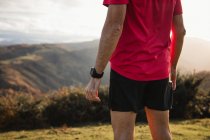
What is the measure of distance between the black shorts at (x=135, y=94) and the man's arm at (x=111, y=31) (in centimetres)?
27

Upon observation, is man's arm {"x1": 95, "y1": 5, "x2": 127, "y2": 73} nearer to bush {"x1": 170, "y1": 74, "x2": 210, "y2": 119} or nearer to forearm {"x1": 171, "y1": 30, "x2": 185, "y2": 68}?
forearm {"x1": 171, "y1": 30, "x2": 185, "y2": 68}

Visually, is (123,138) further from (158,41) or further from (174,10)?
(174,10)

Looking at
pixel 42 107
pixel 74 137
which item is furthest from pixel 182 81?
pixel 74 137

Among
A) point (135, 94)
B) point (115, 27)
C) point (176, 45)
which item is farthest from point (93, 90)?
point (176, 45)

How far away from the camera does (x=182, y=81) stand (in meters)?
14.5

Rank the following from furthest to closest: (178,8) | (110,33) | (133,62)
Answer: (178,8) < (133,62) < (110,33)

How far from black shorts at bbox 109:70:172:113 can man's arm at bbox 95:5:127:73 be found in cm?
27

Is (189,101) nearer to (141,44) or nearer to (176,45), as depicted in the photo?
(176,45)

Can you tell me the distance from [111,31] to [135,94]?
57 centimetres

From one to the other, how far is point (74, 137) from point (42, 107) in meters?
4.28

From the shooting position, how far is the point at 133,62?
328 cm

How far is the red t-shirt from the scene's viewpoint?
10.8ft

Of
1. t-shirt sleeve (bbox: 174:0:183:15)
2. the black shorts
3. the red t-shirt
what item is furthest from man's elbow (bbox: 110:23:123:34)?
t-shirt sleeve (bbox: 174:0:183:15)

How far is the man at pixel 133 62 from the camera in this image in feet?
10.3
